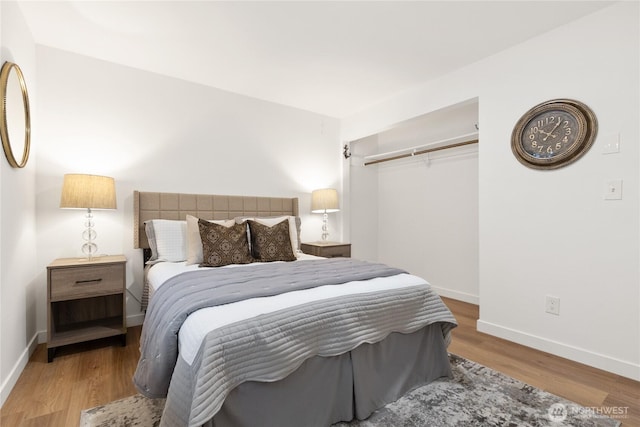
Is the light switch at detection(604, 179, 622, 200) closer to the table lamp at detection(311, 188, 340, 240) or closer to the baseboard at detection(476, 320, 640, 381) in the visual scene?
the baseboard at detection(476, 320, 640, 381)

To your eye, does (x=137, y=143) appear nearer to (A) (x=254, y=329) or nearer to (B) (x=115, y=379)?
(B) (x=115, y=379)

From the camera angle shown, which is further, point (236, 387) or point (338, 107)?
point (338, 107)

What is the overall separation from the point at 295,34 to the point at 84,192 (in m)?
2.09

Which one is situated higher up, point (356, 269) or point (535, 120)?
point (535, 120)

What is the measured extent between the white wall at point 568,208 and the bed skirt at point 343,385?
1.11m

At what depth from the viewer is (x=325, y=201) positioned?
394 cm

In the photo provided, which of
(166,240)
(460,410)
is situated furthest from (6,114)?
(460,410)

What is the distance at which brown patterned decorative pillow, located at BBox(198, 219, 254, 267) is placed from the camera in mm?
2492

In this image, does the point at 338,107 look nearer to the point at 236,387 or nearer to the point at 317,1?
the point at 317,1

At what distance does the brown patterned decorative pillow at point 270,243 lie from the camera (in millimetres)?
2752

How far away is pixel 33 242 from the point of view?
Result: 251 cm

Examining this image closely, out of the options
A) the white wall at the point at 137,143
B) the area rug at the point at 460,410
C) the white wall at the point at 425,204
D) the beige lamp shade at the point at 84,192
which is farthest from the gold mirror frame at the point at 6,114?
the white wall at the point at 425,204

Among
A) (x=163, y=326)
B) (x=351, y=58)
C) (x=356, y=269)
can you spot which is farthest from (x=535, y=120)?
(x=163, y=326)

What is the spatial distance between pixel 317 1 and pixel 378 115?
1.98 metres
